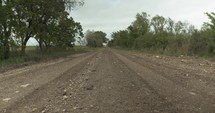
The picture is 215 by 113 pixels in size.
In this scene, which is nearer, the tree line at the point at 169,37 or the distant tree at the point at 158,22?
the tree line at the point at 169,37

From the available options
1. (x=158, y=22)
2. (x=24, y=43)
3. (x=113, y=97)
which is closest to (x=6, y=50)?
(x=24, y=43)

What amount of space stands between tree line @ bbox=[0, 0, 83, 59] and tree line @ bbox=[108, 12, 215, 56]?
14.1 meters

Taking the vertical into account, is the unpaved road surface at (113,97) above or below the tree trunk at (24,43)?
below

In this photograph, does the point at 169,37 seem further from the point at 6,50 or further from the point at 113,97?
the point at 113,97

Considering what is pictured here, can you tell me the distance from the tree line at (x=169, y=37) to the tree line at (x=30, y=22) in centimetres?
1412

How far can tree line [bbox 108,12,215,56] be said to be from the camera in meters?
36.7

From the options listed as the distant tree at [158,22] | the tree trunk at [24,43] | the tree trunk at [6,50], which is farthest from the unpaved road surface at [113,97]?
the distant tree at [158,22]

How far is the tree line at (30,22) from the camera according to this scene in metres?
31.7

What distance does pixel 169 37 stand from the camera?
2280 inches

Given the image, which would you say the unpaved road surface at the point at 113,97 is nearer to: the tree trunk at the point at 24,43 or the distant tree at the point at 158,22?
the tree trunk at the point at 24,43

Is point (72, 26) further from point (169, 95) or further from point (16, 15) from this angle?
point (169, 95)

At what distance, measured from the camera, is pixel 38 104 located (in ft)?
28.7

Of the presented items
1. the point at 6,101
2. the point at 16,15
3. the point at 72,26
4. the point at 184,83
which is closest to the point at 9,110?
the point at 6,101

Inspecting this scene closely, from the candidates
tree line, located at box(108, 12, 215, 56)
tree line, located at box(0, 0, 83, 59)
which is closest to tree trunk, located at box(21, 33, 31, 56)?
tree line, located at box(0, 0, 83, 59)
